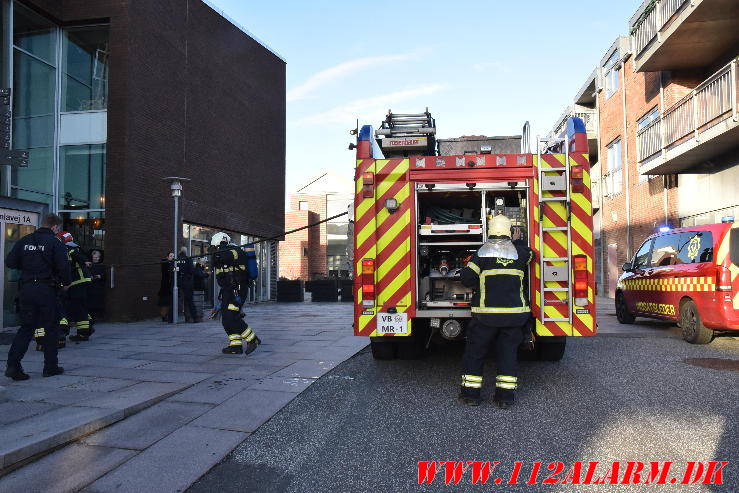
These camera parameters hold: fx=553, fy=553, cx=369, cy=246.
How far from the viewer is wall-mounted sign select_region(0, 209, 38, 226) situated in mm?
9578

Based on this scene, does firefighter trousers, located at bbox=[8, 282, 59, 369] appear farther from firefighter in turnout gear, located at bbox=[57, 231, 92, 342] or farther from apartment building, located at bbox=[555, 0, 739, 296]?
apartment building, located at bbox=[555, 0, 739, 296]

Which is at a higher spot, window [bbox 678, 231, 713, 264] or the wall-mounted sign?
the wall-mounted sign

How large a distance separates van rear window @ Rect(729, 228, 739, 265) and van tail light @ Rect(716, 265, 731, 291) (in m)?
0.16

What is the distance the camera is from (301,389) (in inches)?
215

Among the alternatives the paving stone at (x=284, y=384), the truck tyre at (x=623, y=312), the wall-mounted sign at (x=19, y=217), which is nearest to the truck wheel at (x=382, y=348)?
the paving stone at (x=284, y=384)

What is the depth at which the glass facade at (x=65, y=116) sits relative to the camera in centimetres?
1207

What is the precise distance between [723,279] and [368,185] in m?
5.43

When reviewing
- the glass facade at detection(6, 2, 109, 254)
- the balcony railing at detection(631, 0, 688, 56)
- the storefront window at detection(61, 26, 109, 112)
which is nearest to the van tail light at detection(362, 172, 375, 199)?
the glass facade at detection(6, 2, 109, 254)

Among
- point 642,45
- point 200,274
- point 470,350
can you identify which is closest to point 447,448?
point 470,350

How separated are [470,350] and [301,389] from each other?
1.75 meters

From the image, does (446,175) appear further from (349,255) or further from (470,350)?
(470,350)

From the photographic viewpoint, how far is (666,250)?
9758 millimetres

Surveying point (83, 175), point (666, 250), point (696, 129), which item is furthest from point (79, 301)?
point (696, 129)

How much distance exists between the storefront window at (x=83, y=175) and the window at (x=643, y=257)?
11.4 m
